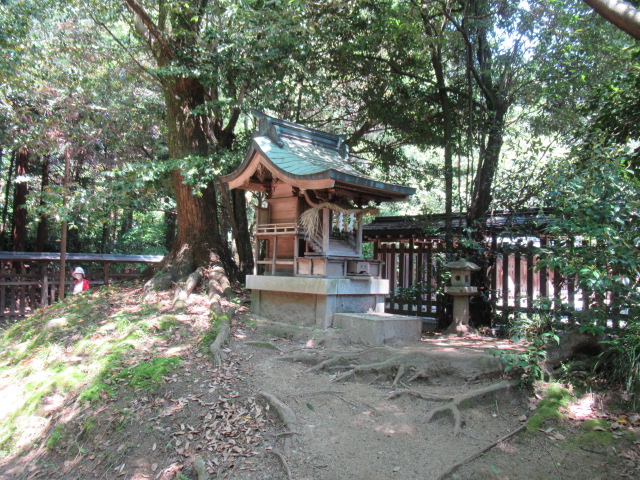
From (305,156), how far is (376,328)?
3589 mm

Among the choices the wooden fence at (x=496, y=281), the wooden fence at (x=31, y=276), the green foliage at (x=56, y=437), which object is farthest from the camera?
the wooden fence at (x=31, y=276)

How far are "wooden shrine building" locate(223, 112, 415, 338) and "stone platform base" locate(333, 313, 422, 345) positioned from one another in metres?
0.35

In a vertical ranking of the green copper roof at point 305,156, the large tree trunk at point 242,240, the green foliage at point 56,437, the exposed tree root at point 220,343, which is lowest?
the green foliage at point 56,437

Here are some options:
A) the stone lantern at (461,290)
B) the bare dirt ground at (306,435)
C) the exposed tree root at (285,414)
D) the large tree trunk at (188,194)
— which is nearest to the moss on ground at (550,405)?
the bare dirt ground at (306,435)

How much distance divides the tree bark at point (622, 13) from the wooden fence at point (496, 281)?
4.04 m

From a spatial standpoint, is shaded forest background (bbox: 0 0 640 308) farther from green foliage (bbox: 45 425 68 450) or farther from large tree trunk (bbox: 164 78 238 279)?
green foliage (bbox: 45 425 68 450)

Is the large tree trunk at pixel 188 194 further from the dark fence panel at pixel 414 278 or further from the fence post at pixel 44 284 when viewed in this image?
the fence post at pixel 44 284

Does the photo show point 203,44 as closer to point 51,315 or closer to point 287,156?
point 287,156

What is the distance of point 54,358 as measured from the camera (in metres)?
7.05

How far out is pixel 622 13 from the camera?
367 cm

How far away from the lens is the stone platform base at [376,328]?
278 inches

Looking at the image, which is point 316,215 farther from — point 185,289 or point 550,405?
point 550,405

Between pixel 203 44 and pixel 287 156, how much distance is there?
4079 millimetres

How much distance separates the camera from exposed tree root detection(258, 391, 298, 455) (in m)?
4.72
